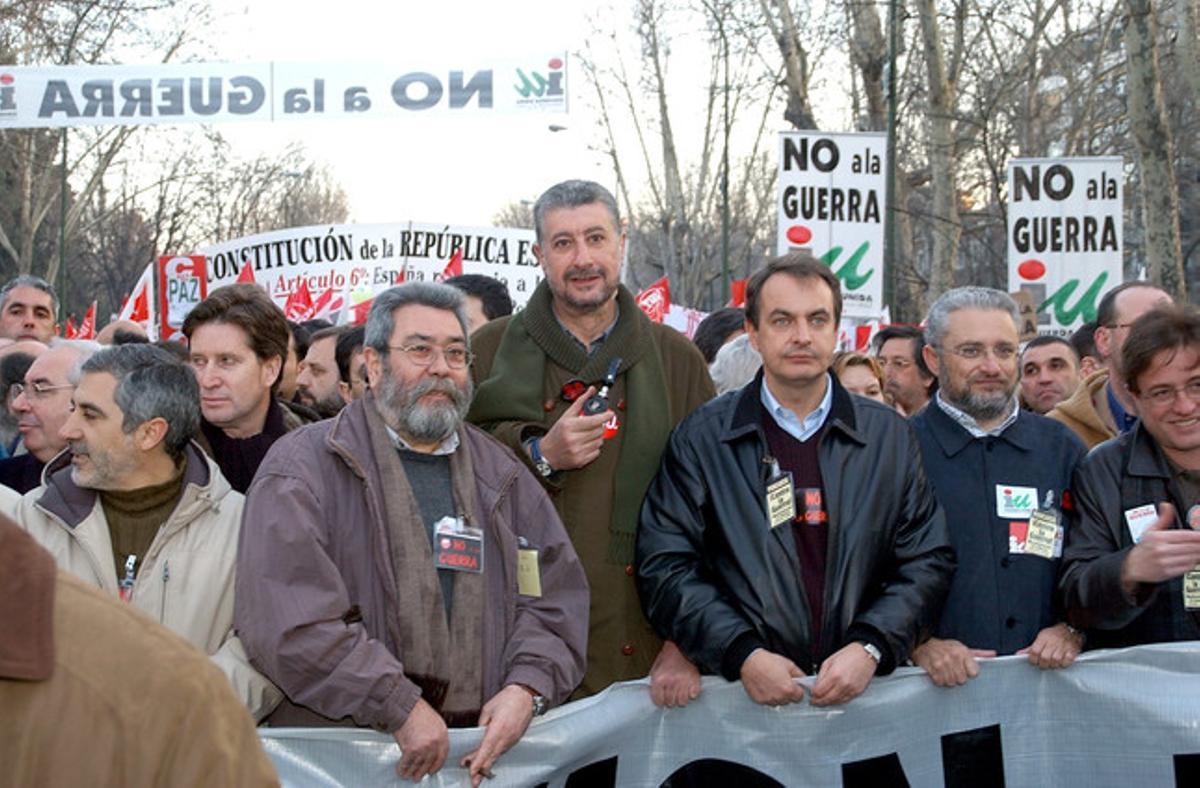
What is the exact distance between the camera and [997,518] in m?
4.36

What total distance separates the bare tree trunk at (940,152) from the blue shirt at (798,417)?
17.4 meters

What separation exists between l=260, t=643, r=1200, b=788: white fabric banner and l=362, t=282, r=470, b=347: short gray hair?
119cm

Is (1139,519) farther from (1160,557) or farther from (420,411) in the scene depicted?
(420,411)

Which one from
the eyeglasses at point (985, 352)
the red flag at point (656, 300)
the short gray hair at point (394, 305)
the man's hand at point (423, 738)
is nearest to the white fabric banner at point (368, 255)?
the red flag at point (656, 300)

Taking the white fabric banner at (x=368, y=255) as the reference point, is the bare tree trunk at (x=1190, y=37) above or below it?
above

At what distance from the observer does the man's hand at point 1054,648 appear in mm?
4215

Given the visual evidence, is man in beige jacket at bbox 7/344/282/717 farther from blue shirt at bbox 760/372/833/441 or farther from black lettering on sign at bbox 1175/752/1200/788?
black lettering on sign at bbox 1175/752/1200/788

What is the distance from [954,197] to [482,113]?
26.8 feet

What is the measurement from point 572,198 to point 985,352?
1.42 meters

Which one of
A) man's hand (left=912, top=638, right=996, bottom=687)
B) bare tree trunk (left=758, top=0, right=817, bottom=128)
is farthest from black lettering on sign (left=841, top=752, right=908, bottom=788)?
bare tree trunk (left=758, top=0, right=817, bottom=128)

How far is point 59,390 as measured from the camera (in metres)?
5.32

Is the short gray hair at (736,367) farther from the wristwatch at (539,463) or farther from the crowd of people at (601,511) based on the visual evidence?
the wristwatch at (539,463)

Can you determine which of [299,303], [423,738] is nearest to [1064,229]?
[299,303]

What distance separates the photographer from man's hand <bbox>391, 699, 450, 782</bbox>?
3.59 meters
